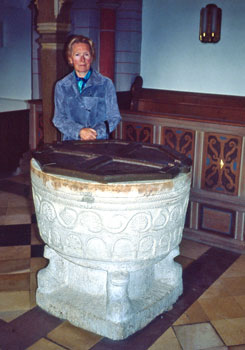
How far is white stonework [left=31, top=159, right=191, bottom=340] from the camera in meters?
2.21

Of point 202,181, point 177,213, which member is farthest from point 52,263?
point 202,181

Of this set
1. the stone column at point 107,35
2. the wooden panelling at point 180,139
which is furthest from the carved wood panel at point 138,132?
the stone column at point 107,35

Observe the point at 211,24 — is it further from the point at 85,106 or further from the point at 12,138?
the point at 85,106

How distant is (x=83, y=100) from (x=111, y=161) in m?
0.81

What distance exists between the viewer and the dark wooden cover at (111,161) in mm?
2193

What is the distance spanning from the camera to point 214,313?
2701 mm

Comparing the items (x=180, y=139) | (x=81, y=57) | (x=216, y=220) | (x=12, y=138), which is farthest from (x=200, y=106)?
(x=81, y=57)

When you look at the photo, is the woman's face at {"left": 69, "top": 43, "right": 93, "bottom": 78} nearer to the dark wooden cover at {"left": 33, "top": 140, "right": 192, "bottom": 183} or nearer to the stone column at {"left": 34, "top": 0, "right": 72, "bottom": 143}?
the dark wooden cover at {"left": 33, "top": 140, "right": 192, "bottom": 183}

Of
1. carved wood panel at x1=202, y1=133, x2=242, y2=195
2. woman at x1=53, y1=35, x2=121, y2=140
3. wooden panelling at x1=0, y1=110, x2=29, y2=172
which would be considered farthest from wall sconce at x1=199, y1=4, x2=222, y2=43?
woman at x1=53, y1=35, x2=121, y2=140

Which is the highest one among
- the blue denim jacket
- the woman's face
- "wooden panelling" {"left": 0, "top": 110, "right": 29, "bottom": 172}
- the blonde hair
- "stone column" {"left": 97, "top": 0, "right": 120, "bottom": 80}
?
"stone column" {"left": 97, "top": 0, "right": 120, "bottom": 80}

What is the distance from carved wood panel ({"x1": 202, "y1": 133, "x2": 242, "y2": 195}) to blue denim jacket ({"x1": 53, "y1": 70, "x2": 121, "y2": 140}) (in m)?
1.00

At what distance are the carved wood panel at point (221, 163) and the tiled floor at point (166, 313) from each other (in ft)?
1.74

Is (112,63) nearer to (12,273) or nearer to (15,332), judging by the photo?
(12,273)

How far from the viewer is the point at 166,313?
270 centimetres
